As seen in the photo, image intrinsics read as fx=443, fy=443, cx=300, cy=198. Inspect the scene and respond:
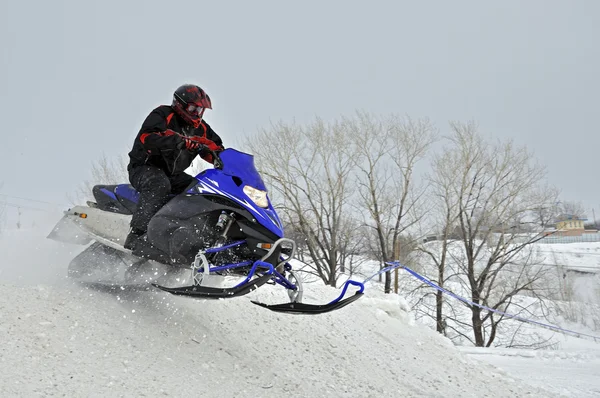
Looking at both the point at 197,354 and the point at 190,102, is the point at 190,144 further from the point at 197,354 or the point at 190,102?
the point at 197,354

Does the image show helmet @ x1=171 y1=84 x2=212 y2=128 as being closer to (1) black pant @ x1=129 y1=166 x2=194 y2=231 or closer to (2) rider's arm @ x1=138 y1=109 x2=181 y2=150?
(2) rider's arm @ x1=138 y1=109 x2=181 y2=150

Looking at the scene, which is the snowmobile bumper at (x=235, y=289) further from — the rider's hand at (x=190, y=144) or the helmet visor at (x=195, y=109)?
the helmet visor at (x=195, y=109)

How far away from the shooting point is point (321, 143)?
23438 mm

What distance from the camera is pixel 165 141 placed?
4.16 m

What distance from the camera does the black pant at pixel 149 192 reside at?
4.39m

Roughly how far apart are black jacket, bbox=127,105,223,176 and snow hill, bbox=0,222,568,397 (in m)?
1.61

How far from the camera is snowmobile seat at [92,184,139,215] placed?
4980 mm

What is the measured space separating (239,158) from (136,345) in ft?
6.52

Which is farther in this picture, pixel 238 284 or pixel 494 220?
pixel 494 220

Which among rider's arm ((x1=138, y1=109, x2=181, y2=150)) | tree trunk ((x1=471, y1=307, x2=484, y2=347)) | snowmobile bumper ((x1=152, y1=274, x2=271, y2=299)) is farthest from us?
tree trunk ((x1=471, y1=307, x2=484, y2=347))

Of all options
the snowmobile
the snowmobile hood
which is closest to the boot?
the snowmobile

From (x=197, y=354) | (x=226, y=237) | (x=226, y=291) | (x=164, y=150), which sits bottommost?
(x=197, y=354)

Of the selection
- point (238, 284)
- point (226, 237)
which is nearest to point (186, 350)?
point (238, 284)

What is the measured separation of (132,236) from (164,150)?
3.21 ft
